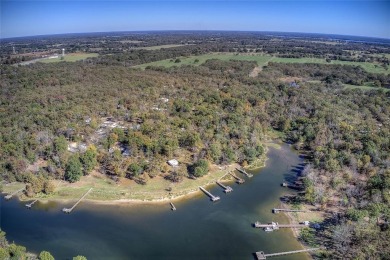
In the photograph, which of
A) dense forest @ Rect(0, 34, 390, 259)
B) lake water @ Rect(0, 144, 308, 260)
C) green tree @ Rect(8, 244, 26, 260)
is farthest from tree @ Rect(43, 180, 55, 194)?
green tree @ Rect(8, 244, 26, 260)

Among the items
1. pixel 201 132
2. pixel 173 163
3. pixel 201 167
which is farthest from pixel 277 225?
pixel 201 132

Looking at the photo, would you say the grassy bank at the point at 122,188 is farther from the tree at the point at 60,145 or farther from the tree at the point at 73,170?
the tree at the point at 60,145

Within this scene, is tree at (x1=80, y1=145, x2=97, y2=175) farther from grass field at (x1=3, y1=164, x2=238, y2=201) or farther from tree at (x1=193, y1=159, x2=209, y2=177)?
tree at (x1=193, y1=159, x2=209, y2=177)

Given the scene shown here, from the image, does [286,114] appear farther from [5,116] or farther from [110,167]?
[5,116]

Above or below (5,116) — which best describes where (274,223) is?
below

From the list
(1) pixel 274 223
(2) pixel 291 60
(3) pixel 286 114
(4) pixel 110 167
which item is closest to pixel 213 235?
(1) pixel 274 223

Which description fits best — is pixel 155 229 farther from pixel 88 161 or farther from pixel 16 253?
pixel 88 161

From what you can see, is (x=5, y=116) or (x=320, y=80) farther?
(x=320, y=80)

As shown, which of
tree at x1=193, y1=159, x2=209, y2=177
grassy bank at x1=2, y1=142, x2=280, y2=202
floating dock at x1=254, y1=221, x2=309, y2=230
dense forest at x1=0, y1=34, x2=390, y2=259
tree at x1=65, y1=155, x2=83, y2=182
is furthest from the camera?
tree at x1=193, y1=159, x2=209, y2=177
